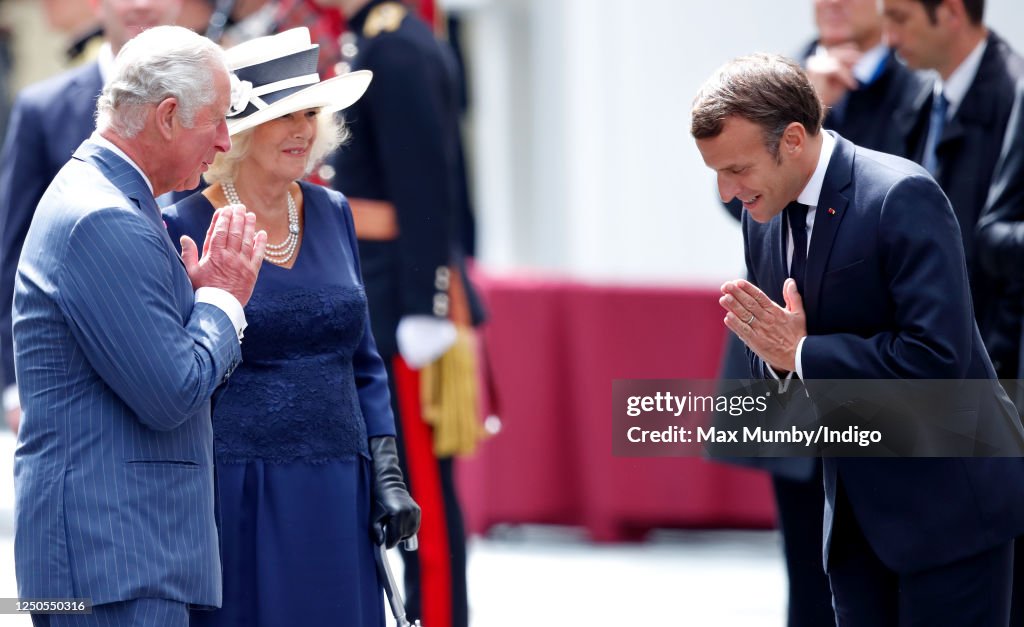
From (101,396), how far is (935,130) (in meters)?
2.40

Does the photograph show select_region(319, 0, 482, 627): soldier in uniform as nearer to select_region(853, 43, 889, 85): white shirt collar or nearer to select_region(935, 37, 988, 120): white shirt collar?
select_region(853, 43, 889, 85): white shirt collar

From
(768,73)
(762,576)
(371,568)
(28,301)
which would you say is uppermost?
(768,73)

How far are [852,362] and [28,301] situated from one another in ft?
4.86

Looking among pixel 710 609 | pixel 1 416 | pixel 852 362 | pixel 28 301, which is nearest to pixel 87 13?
pixel 710 609

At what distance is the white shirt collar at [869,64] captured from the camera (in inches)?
172

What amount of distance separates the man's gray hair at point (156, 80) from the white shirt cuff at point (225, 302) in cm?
30

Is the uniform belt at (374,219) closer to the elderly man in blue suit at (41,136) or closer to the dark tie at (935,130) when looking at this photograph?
the elderly man in blue suit at (41,136)

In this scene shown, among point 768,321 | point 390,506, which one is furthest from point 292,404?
point 768,321

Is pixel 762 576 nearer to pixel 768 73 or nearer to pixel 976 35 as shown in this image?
pixel 976 35

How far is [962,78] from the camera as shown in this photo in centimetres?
408

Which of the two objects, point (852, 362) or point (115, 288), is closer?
point (115, 288)

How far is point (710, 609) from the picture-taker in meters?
5.80

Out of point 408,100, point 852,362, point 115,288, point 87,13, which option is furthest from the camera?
point 87,13

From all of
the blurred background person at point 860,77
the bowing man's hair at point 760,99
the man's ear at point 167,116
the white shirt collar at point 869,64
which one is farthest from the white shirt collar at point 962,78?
the man's ear at point 167,116
